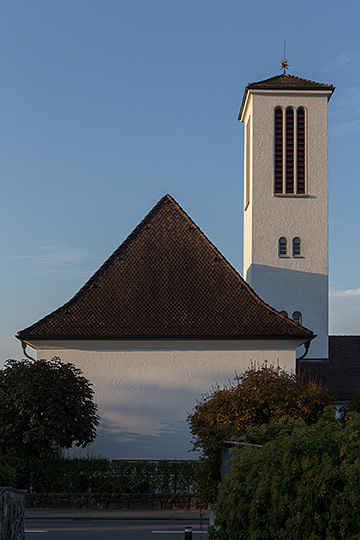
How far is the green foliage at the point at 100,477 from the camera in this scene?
19.3 m

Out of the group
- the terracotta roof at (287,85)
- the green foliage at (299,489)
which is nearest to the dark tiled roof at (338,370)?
the terracotta roof at (287,85)

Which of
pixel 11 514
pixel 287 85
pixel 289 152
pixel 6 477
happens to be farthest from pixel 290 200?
pixel 11 514

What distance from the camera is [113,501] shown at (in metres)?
18.8

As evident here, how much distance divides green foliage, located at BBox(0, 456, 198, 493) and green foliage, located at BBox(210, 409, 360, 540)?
39.3 feet

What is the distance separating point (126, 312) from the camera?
1022 inches

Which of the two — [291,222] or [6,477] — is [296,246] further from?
[6,477]

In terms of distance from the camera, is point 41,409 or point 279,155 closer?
point 41,409

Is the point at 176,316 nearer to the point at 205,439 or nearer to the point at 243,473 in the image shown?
the point at 205,439

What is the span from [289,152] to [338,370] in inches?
461

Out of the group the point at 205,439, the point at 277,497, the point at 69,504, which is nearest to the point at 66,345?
the point at 69,504

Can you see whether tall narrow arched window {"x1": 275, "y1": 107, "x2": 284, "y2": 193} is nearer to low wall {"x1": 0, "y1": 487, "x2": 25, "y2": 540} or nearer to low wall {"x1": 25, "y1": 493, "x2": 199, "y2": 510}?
low wall {"x1": 25, "y1": 493, "x2": 199, "y2": 510}

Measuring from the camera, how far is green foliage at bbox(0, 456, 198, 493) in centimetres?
1934

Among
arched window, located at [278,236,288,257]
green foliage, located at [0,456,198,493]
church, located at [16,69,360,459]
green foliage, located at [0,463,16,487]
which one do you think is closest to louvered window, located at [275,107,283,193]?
arched window, located at [278,236,288,257]

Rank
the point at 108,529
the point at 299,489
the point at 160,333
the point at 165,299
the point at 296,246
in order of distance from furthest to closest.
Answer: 1. the point at 296,246
2. the point at 165,299
3. the point at 160,333
4. the point at 108,529
5. the point at 299,489
